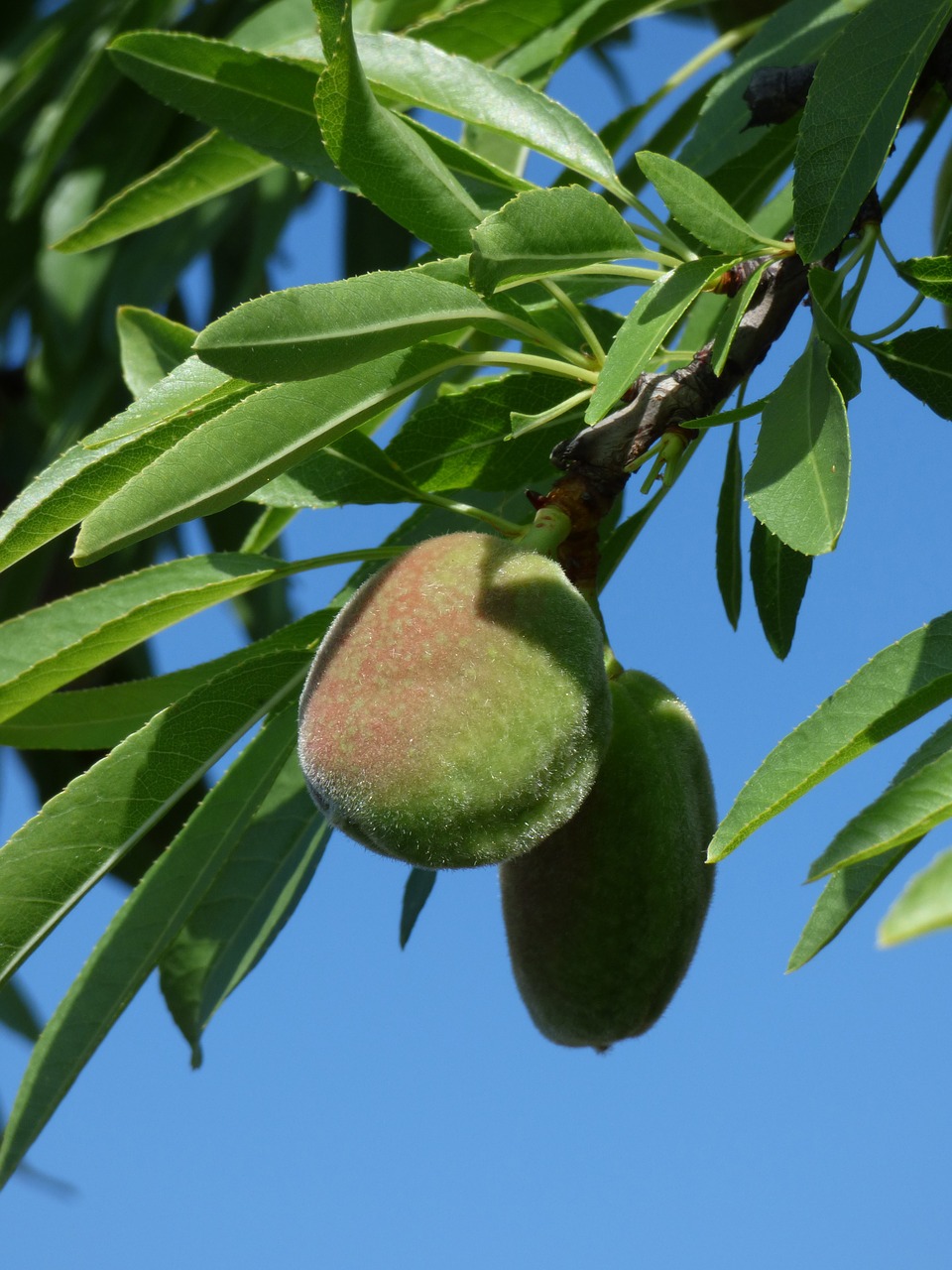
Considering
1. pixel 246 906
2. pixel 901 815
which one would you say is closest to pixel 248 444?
pixel 901 815

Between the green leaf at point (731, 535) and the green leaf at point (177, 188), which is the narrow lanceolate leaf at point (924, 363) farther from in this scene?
the green leaf at point (177, 188)

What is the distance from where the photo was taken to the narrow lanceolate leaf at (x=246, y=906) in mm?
1249

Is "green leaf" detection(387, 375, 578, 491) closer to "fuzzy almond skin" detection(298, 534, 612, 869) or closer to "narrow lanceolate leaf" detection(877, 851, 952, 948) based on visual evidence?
"fuzzy almond skin" detection(298, 534, 612, 869)

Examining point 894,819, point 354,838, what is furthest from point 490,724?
point 894,819

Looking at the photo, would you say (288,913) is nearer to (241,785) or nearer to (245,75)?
(241,785)

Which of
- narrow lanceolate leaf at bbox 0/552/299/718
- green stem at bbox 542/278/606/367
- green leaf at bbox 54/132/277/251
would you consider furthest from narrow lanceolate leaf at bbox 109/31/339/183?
narrow lanceolate leaf at bbox 0/552/299/718

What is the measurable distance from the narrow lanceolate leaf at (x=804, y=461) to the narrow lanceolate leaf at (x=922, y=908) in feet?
1.21

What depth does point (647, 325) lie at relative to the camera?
904 millimetres

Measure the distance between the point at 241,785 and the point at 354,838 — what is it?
201 mm

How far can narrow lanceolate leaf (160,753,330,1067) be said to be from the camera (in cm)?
125

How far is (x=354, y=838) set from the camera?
95 centimetres

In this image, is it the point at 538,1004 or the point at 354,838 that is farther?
the point at 538,1004

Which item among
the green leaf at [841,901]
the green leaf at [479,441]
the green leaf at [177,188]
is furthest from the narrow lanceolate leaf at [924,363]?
the green leaf at [177,188]

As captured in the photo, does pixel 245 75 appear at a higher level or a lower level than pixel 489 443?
higher
